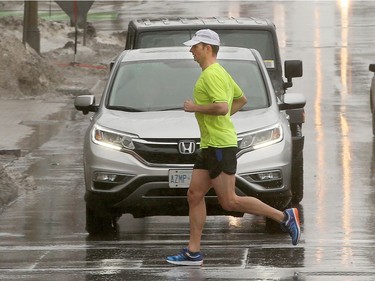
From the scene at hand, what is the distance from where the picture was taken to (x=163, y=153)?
40.2 ft

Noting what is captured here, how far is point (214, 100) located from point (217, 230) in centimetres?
252

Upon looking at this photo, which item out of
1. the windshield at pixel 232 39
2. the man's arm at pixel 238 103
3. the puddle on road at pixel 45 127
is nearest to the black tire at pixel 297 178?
the windshield at pixel 232 39

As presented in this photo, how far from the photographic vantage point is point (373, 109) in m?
20.9

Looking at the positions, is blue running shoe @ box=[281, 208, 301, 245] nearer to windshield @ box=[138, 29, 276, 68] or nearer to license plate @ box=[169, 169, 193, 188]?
license plate @ box=[169, 169, 193, 188]

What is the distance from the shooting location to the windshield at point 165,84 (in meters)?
13.4

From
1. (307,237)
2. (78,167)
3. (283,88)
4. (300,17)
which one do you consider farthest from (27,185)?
(300,17)

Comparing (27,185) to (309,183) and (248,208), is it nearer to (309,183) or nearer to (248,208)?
(309,183)

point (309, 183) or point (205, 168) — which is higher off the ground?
point (205, 168)

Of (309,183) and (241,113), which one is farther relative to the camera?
(309,183)

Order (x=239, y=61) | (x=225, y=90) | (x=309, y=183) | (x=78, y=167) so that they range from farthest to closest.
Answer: (x=78, y=167) < (x=309, y=183) < (x=239, y=61) < (x=225, y=90)

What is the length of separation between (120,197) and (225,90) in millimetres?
1799

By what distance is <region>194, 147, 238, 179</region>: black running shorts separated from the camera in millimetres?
10883

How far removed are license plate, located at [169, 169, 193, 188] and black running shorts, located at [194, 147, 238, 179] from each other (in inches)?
46.5

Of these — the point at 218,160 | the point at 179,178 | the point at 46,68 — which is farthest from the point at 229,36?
the point at 46,68
